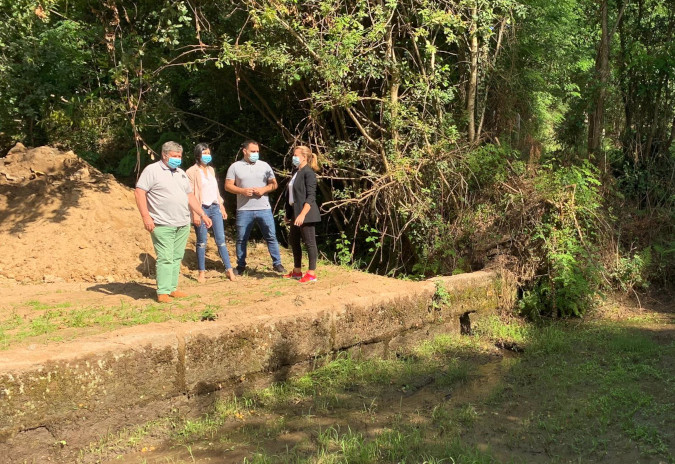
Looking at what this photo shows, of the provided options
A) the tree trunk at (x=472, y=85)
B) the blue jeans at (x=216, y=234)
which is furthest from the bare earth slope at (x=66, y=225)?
the tree trunk at (x=472, y=85)

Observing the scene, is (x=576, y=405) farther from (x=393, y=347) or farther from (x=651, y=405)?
(x=393, y=347)

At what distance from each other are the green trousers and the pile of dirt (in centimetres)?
223

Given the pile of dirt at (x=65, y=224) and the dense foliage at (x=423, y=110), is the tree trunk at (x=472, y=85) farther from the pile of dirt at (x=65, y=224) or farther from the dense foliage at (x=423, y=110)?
the pile of dirt at (x=65, y=224)

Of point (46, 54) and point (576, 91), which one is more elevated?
point (46, 54)

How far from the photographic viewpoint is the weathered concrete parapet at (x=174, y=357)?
370 centimetres

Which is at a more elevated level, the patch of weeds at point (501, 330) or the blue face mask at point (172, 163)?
the blue face mask at point (172, 163)

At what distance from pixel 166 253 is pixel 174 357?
139cm

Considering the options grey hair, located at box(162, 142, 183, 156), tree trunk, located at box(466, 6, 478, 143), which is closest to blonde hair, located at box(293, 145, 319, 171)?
grey hair, located at box(162, 142, 183, 156)

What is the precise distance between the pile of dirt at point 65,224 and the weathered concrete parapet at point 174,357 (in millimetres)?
3284

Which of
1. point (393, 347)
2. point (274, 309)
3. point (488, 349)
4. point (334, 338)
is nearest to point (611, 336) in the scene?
point (488, 349)

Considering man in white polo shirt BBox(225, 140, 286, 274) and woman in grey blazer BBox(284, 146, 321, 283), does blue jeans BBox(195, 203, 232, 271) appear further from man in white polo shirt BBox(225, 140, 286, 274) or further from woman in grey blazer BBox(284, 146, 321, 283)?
woman in grey blazer BBox(284, 146, 321, 283)

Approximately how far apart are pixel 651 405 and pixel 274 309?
3.30 m

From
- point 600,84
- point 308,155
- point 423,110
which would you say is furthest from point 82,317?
point 600,84

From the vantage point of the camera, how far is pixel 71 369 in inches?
151
